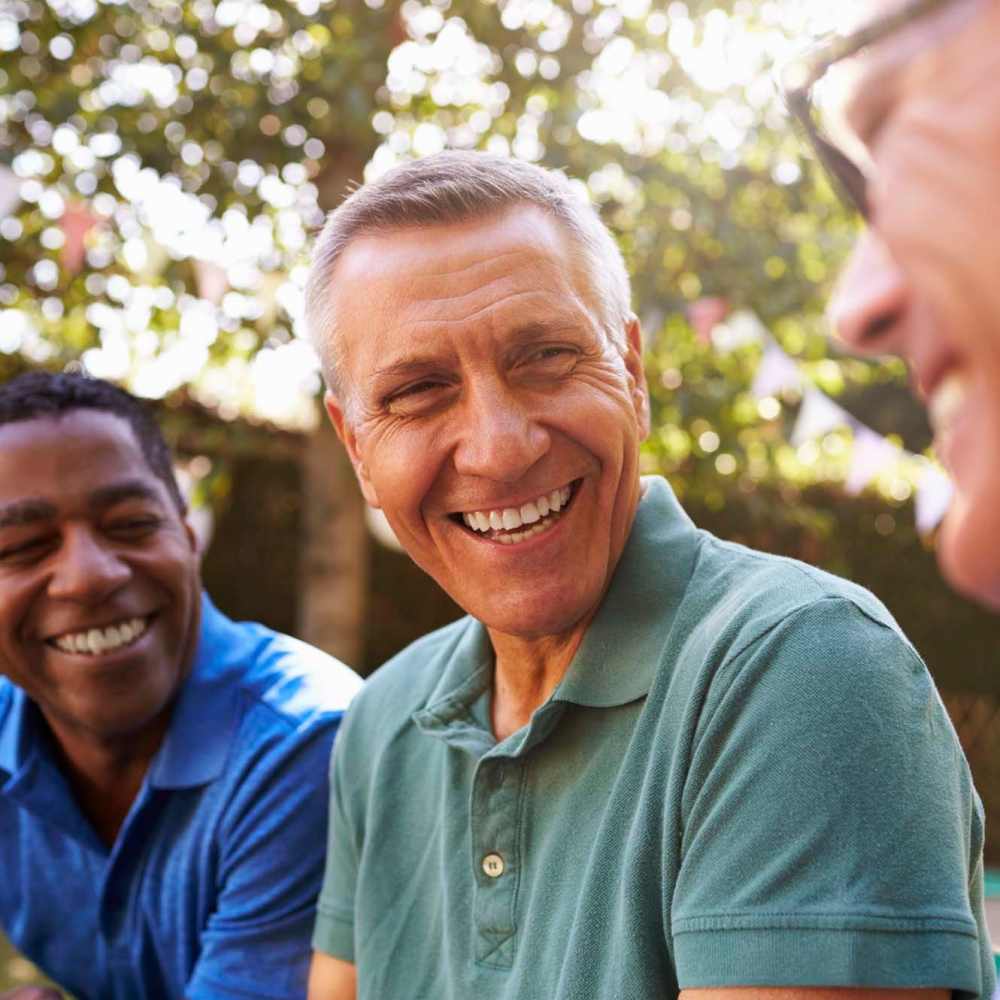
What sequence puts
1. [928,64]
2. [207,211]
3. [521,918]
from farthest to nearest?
1. [207,211]
2. [521,918]
3. [928,64]

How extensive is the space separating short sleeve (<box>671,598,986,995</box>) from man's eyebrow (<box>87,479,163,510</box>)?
1.46 meters

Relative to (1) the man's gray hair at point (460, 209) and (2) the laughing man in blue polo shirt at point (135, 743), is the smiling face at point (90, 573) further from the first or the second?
(1) the man's gray hair at point (460, 209)

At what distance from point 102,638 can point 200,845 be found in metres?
0.44

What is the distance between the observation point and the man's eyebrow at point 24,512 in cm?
252

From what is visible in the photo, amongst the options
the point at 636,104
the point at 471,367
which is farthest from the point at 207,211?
the point at 471,367

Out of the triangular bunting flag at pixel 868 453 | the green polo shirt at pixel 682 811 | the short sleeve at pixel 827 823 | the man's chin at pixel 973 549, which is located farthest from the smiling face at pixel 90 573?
the triangular bunting flag at pixel 868 453

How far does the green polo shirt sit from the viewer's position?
134cm

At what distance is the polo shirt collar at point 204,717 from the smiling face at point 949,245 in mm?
2110

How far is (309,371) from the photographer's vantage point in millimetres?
4852

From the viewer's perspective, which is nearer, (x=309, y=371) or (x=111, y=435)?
(x=111, y=435)

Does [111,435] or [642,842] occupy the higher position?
[111,435]

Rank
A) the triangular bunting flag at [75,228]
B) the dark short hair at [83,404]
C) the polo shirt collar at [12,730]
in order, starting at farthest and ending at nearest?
the triangular bunting flag at [75,228], the polo shirt collar at [12,730], the dark short hair at [83,404]

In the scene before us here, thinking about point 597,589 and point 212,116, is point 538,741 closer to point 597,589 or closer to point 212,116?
point 597,589

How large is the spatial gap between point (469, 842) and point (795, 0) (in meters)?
4.22
